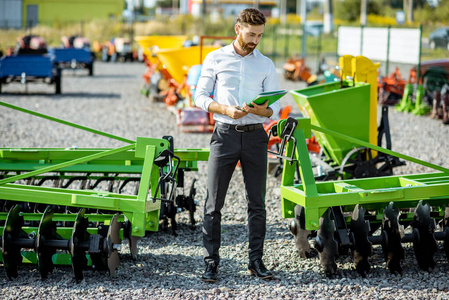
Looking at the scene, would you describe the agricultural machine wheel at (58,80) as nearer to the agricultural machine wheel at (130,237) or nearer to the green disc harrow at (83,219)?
the green disc harrow at (83,219)

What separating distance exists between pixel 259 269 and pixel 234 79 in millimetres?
1366

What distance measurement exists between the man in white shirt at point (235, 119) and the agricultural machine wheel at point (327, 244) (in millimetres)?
474

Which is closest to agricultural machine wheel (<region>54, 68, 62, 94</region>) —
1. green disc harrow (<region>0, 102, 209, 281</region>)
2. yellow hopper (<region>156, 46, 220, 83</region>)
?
yellow hopper (<region>156, 46, 220, 83</region>)

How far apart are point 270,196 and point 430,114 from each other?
293 inches

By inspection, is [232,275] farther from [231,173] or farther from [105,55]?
[105,55]

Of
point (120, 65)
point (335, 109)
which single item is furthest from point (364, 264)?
point (120, 65)

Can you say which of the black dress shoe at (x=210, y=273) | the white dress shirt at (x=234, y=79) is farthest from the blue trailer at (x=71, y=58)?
the black dress shoe at (x=210, y=273)

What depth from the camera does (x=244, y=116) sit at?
4.32 m

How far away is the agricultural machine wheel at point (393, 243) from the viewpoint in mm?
4582

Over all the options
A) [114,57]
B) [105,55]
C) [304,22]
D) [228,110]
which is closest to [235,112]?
[228,110]

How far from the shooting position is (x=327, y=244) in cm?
452

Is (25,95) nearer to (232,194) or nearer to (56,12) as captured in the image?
(232,194)

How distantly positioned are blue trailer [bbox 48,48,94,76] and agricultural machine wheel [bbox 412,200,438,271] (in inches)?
737

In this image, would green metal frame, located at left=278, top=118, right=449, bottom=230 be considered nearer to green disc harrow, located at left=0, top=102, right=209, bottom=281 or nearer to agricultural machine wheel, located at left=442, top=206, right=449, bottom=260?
agricultural machine wheel, located at left=442, top=206, right=449, bottom=260
